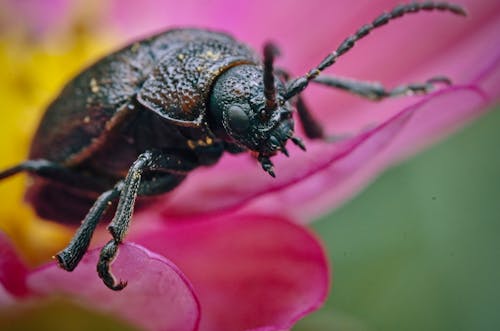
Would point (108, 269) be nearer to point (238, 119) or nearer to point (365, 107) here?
point (238, 119)

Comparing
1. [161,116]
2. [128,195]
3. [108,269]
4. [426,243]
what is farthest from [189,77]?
[426,243]

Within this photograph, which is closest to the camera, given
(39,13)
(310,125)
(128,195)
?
(128,195)

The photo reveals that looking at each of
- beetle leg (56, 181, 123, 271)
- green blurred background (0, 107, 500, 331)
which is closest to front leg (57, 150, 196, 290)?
beetle leg (56, 181, 123, 271)

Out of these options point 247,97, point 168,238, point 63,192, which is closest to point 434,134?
point 247,97

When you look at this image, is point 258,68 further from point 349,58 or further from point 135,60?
point 349,58

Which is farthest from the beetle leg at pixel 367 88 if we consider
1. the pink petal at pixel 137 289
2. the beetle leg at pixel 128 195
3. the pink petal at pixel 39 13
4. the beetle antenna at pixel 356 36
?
the pink petal at pixel 39 13

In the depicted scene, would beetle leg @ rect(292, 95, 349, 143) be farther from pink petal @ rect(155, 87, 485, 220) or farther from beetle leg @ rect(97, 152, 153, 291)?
beetle leg @ rect(97, 152, 153, 291)
